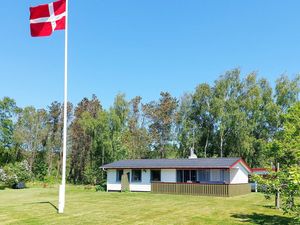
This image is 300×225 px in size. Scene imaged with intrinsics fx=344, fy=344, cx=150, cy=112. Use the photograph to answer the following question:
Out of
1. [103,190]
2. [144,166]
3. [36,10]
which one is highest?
[36,10]

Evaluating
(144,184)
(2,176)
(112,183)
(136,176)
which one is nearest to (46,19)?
(144,184)

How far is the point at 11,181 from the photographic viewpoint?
41969 millimetres

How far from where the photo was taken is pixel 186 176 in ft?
103

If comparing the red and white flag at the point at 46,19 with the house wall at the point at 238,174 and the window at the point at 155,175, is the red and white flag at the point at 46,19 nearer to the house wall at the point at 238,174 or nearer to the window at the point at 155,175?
the window at the point at 155,175

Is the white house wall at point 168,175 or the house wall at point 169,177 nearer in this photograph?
the house wall at point 169,177

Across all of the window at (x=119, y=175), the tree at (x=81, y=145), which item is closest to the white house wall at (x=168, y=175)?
the window at (x=119, y=175)

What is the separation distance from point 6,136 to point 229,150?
32.7 meters

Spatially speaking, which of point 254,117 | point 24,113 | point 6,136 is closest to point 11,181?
point 6,136

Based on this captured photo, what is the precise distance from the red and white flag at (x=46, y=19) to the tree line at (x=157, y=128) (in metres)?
33.3

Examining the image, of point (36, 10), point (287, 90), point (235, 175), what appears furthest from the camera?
point (287, 90)

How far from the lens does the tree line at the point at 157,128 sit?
47.8m

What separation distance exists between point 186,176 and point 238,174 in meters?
4.80

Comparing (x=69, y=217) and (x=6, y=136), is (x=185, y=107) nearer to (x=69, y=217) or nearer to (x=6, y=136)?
(x=6, y=136)

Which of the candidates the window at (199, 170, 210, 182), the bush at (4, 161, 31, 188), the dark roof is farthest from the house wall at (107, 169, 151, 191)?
the bush at (4, 161, 31, 188)
